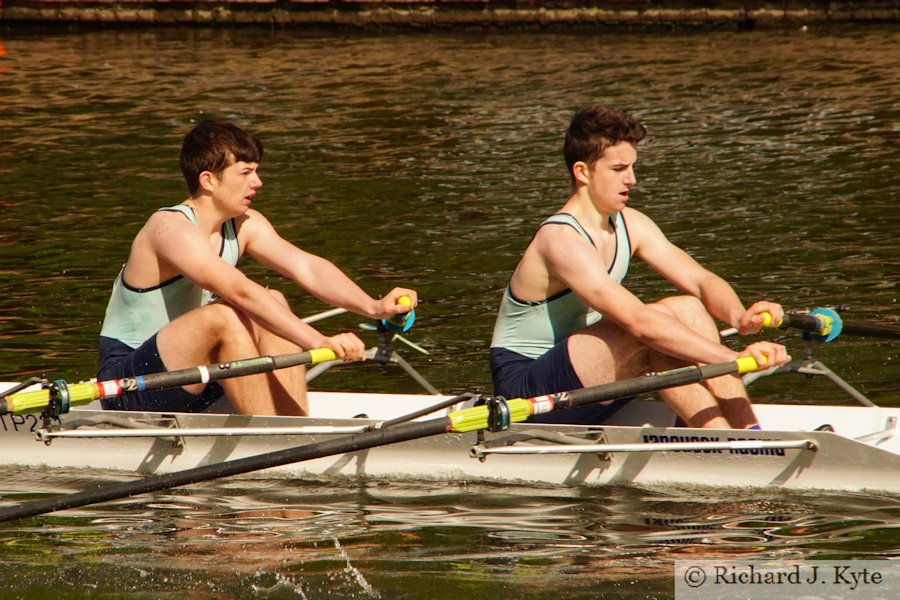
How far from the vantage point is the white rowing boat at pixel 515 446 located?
19.9ft

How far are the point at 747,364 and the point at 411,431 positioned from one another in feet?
5.04

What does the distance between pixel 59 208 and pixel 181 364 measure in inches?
303

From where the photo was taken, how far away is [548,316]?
21.6 feet

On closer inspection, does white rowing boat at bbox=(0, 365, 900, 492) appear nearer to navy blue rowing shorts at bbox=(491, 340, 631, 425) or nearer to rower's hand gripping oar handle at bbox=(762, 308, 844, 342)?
navy blue rowing shorts at bbox=(491, 340, 631, 425)

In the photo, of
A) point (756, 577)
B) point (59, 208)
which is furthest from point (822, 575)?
point (59, 208)

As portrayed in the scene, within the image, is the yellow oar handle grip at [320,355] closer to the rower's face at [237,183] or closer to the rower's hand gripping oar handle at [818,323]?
the rower's face at [237,183]

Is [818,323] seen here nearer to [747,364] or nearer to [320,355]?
[747,364]

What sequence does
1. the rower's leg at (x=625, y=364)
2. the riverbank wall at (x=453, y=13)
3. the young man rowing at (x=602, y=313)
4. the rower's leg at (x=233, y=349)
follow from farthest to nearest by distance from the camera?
the riverbank wall at (x=453, y=13), the rower's leg at (x=233, y=349), the rower's leg at (x=625, y=364), the young man rowing at (x=602, y=313)

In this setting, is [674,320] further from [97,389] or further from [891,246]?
[891,246]

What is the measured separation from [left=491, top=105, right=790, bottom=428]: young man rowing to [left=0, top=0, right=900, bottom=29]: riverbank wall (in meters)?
17.0

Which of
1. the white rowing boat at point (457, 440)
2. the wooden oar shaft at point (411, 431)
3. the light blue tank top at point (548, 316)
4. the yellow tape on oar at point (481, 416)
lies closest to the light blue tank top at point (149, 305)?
the white rowing boat at point (457, 440)

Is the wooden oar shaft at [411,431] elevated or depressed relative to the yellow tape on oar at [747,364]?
depressed

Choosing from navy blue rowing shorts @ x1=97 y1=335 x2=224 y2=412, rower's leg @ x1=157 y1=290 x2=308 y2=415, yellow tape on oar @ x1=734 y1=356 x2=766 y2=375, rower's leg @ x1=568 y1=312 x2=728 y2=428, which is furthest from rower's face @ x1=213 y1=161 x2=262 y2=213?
yellow tape on oar @ x1=734 y1=356 x2=766 y2=375

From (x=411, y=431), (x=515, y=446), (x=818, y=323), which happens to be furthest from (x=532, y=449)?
(x=818, y=323)
